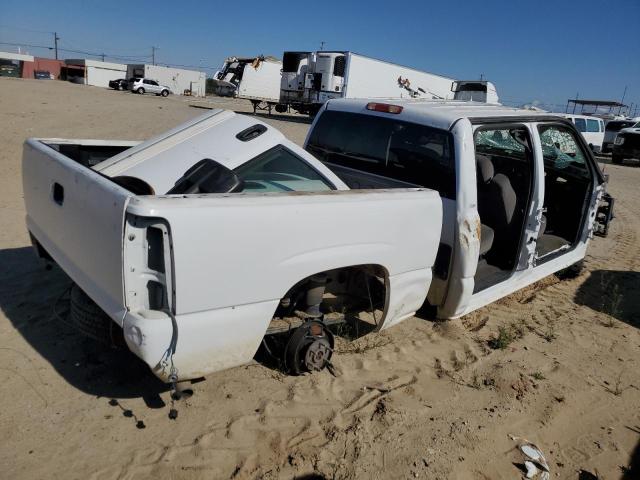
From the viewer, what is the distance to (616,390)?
3512 mm

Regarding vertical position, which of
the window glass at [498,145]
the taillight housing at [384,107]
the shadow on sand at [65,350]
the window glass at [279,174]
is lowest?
the shadow on sand at [65,350]

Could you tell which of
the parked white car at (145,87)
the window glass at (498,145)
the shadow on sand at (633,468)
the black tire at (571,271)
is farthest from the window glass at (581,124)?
the parked white car at (145,87)

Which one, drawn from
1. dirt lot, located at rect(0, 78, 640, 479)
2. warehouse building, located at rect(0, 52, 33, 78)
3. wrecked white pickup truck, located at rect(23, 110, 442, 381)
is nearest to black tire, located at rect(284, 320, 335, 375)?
wrecked white pickup truck, located at rect(23, 110, 442, 381)

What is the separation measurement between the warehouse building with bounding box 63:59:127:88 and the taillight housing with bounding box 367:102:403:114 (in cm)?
5866

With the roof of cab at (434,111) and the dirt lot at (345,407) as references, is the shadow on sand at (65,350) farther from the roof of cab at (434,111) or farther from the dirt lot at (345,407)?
the roof of cab at (434,111)

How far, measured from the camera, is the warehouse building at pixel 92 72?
2219 inches

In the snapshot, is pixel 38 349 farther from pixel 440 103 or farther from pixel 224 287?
pixel 440 103

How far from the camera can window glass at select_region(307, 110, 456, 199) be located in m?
3.66

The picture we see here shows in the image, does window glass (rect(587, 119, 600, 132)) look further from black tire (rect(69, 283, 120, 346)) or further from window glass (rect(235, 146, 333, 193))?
black tire (rect(69, 283, 120, 346))

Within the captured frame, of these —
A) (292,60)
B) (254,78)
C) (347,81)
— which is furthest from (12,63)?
(347,81)

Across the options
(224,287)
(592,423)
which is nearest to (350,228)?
(224,287)

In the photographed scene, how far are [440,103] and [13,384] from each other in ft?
12.9

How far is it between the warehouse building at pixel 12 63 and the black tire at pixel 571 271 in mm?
62631

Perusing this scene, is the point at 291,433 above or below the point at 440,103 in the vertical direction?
below
